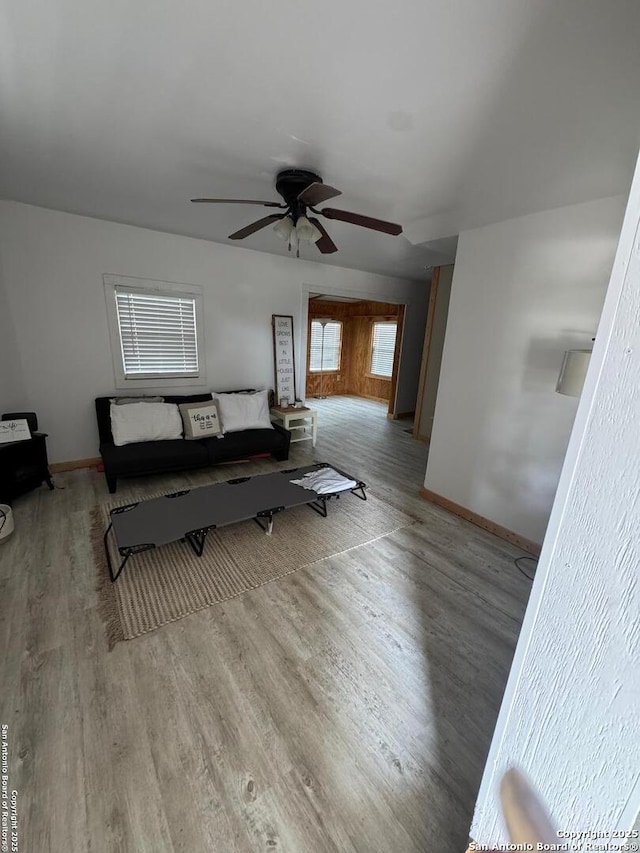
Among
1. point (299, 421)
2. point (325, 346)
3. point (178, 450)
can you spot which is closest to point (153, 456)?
point (178, 450)

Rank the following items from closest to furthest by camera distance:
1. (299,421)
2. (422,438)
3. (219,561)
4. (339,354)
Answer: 1. (219,561)
2. (299,421)
3. (422,438)
4. (339,354)

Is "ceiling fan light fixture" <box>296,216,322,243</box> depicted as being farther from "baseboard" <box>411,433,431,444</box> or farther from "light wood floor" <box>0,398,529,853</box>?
"baseboard" <box>411,433,431,444</box>

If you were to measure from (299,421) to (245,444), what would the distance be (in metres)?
1.16

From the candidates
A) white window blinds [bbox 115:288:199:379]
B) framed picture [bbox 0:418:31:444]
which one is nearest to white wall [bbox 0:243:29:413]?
framed picture [bbox 0:418:31:444]

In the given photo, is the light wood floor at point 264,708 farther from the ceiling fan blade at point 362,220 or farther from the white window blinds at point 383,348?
the white window blinds at point 383,348

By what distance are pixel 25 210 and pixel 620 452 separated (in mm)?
4418

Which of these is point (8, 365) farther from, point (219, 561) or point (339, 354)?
point (339, 354)

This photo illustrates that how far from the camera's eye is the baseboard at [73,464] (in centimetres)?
350

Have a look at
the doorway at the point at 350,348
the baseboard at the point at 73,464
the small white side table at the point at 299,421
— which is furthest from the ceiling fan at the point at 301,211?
the doorway at the point at 350,348

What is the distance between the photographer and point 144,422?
3.47 metres

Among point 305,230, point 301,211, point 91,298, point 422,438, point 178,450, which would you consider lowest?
point 422,438

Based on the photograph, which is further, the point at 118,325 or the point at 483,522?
the point at 118,325

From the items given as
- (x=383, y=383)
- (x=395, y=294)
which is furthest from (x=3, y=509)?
(x=383, y=383)

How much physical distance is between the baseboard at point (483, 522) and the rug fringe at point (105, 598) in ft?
8.91
